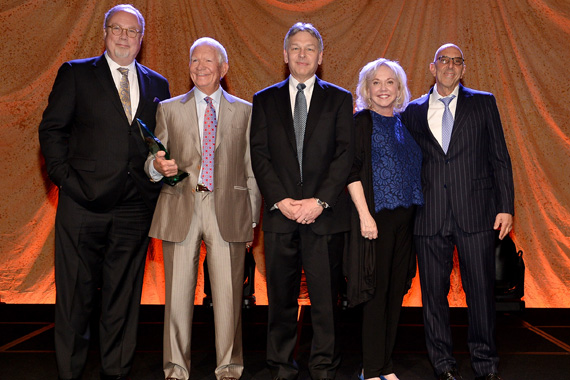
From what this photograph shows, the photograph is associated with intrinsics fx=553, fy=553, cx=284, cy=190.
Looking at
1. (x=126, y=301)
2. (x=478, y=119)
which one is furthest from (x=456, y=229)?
(x=126, y=301)

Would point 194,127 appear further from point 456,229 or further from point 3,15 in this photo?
point 3,15

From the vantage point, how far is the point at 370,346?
279cm

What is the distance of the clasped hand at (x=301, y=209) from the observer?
2.70 metres

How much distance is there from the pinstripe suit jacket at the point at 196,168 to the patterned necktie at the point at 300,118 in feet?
0.98

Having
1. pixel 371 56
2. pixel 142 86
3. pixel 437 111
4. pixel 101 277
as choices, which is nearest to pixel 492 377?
pixel 437 111

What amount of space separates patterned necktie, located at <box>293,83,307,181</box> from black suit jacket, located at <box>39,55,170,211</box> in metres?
0.81

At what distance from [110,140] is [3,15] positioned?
3.15m

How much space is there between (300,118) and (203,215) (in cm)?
70

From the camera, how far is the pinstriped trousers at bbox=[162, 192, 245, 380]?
2814 mm

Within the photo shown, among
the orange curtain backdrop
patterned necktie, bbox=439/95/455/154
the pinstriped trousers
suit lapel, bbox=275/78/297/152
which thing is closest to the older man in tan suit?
the pinstriped trousers

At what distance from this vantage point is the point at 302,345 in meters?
3.61

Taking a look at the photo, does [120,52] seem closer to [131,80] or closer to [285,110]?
[131,80]

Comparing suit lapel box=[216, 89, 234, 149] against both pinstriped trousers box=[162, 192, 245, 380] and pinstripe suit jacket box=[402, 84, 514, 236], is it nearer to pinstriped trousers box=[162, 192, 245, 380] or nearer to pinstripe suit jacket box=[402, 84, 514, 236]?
pinstriped trousers box=[162, 192, 245, 380]

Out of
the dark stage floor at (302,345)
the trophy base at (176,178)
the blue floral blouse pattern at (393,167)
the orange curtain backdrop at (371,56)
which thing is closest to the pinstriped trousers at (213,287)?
the trophy base at (176,178)
